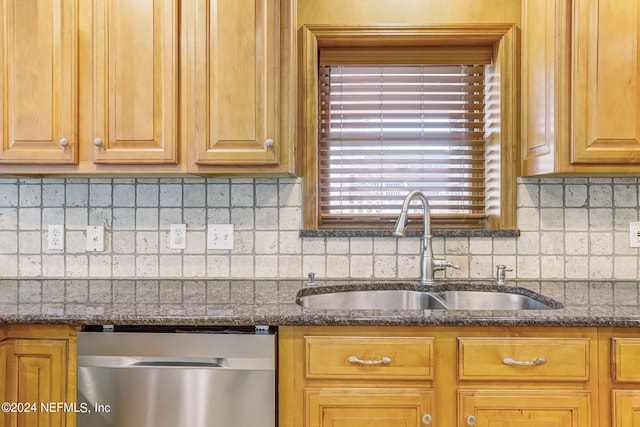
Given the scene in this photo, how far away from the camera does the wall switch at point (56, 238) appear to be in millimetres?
1996

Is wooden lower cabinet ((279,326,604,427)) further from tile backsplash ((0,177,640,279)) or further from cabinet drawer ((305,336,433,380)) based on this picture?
tile backsplash ((0,177,640,279))

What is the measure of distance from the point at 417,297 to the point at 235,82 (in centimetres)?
112

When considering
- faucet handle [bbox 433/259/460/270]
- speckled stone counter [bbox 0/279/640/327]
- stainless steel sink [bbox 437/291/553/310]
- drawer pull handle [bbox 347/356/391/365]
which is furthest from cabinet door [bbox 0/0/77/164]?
stainless steel sink [bbox 437/291/553/310]

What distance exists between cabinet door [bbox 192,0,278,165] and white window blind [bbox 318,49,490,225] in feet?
1.50

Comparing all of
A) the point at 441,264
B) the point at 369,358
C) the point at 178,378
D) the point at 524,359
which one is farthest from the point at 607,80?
the point at 178,378

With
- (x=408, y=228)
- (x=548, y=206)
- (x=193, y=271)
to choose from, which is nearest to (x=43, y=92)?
(x=193, y=271)

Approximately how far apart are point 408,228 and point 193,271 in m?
0.97

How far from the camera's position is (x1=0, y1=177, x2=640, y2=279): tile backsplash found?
1.96 meters

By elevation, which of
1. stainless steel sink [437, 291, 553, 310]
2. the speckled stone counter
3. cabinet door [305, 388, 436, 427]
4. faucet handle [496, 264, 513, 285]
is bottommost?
cabinet door [305, 388, 436, 427]

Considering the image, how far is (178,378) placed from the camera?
1.34 metres

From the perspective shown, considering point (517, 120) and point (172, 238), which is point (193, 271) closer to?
point (172, 238)

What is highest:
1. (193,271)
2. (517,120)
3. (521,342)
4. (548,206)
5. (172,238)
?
(517,120)

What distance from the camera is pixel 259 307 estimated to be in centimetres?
145

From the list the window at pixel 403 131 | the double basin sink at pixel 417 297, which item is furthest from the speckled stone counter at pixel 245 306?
the window at pixel 403 131
